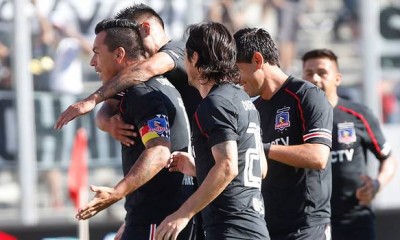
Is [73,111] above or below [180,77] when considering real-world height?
below

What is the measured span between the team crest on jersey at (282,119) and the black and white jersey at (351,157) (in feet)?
5.41

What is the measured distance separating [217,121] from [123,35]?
43.9 inches

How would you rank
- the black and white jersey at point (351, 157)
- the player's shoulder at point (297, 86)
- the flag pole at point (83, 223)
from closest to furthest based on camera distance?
1. the player's shoulder at point (297, 86)
2. the black and white jersey at point (351, 157)
3. the flag pole at point (83, 223)

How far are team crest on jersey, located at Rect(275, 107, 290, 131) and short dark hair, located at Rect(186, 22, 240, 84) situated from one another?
0.93 meters

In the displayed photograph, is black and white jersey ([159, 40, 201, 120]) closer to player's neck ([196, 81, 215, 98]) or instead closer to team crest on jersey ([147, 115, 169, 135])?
team crest on jersey ([147, 115, 169, 135])

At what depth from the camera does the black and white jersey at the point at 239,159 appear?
5.69m

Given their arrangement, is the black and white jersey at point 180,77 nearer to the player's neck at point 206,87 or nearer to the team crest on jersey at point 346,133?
the player's neck at point 206,87

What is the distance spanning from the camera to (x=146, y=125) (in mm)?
6180

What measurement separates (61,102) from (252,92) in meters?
6.13

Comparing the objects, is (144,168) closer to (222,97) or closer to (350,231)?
(222,97)

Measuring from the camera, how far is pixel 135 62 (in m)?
6.54

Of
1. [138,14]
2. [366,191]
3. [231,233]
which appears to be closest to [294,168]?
[231,233]

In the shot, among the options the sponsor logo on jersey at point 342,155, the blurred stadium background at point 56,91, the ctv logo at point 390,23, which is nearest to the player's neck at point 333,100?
the sponsor logo on jersey at point 342,155

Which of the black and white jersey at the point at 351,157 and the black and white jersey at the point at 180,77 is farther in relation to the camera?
the black and white jersey at the point at 351,157
